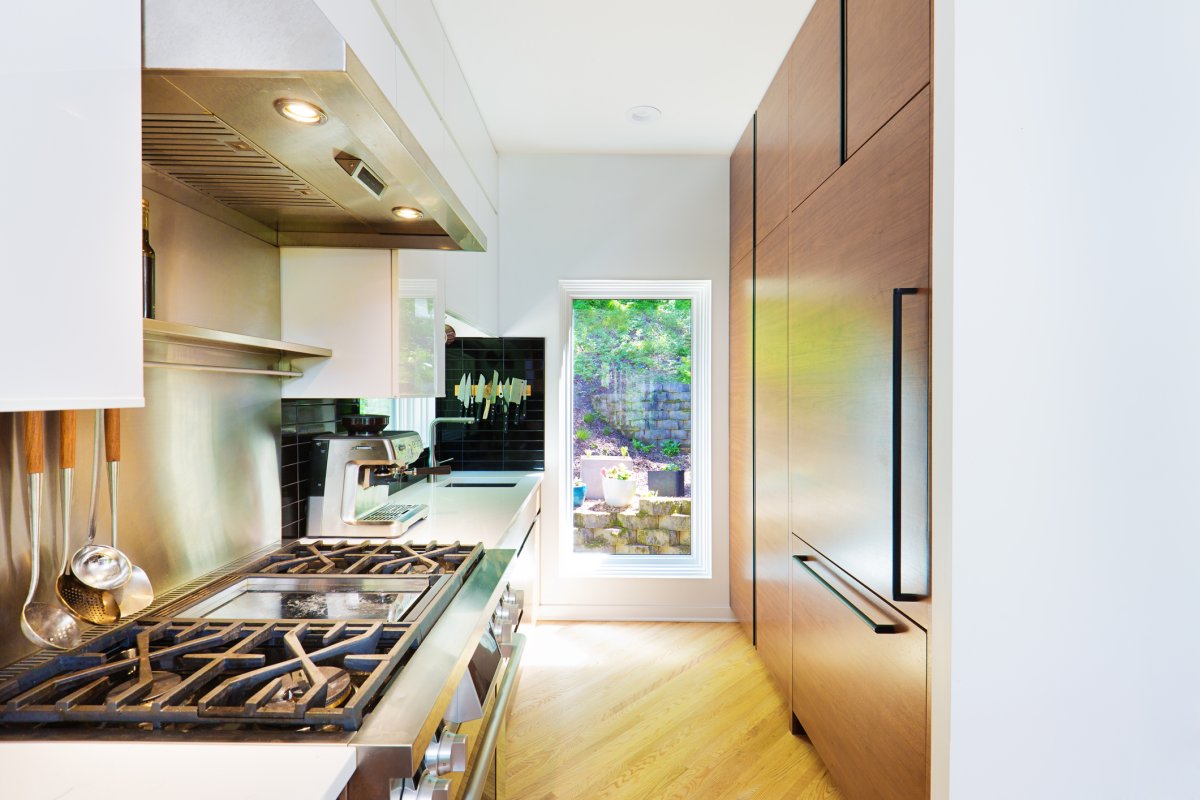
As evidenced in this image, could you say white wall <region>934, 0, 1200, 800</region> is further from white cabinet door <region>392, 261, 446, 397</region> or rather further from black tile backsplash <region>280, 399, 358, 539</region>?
black tile backsplash <region>280, 399, 358, 539</region>

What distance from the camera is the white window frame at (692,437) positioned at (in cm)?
350

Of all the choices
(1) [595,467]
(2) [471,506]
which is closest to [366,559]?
(2) [471,506]

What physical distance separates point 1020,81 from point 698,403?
2.47 m

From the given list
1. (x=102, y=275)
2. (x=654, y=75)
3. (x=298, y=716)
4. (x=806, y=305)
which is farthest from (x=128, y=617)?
(x=654, y=75)

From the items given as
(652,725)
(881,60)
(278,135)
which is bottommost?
(652,725)

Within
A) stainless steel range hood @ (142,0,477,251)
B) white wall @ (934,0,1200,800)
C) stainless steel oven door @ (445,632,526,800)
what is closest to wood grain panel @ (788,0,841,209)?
white wall @ (934,0,1200,800)

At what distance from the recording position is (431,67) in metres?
1.98

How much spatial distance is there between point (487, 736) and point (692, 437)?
7.84ft

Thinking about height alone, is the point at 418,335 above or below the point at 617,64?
below

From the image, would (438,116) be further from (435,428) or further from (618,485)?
(618,485)

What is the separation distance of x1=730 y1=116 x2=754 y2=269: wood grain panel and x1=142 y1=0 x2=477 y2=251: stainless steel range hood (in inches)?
62.9

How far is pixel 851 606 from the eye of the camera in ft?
5.34

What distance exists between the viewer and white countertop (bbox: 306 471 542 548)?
6.50 feet

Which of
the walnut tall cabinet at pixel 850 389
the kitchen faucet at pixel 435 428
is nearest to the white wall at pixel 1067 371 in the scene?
the walnut tall cabinet at pixel 850 389
